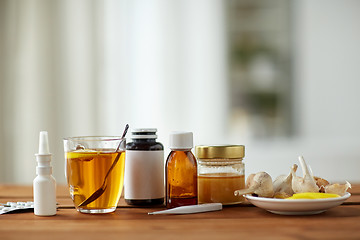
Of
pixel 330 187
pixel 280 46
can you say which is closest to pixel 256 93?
pixel 280 46

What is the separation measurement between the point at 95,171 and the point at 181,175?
0.20 metres

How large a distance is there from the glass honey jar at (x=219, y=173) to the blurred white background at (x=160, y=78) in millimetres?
2132

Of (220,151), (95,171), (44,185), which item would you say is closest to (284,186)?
(220,151)

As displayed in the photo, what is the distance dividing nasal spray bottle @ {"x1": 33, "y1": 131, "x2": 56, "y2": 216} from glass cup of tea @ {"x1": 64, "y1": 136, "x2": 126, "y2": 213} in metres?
0.04

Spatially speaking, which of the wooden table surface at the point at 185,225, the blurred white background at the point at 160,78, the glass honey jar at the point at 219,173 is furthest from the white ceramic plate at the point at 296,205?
the blurred white background at the point at 160,78

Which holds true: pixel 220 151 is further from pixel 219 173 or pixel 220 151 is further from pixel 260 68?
pixel 260 68

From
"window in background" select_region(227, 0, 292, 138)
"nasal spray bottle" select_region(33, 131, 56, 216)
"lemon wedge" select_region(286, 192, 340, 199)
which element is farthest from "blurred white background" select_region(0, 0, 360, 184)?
"lemon wedge" select_region(286, 192, 340, 199)

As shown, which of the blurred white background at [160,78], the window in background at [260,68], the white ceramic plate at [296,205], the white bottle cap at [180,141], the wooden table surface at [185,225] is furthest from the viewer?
the window in background at [260,68]

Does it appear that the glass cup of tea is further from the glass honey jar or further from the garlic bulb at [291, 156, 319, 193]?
the garlic bulb at [291, 156, 319, 193]

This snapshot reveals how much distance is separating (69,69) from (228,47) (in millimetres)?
1140

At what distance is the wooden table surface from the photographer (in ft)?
2.75

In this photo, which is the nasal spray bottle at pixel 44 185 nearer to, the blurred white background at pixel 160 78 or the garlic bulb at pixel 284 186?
the garlic bulb at pixel 284 186

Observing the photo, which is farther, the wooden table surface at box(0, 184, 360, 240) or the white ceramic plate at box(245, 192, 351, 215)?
the white ceramic plate at box(245, 192, 351, 215)

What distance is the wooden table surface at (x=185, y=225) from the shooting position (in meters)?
0.84
